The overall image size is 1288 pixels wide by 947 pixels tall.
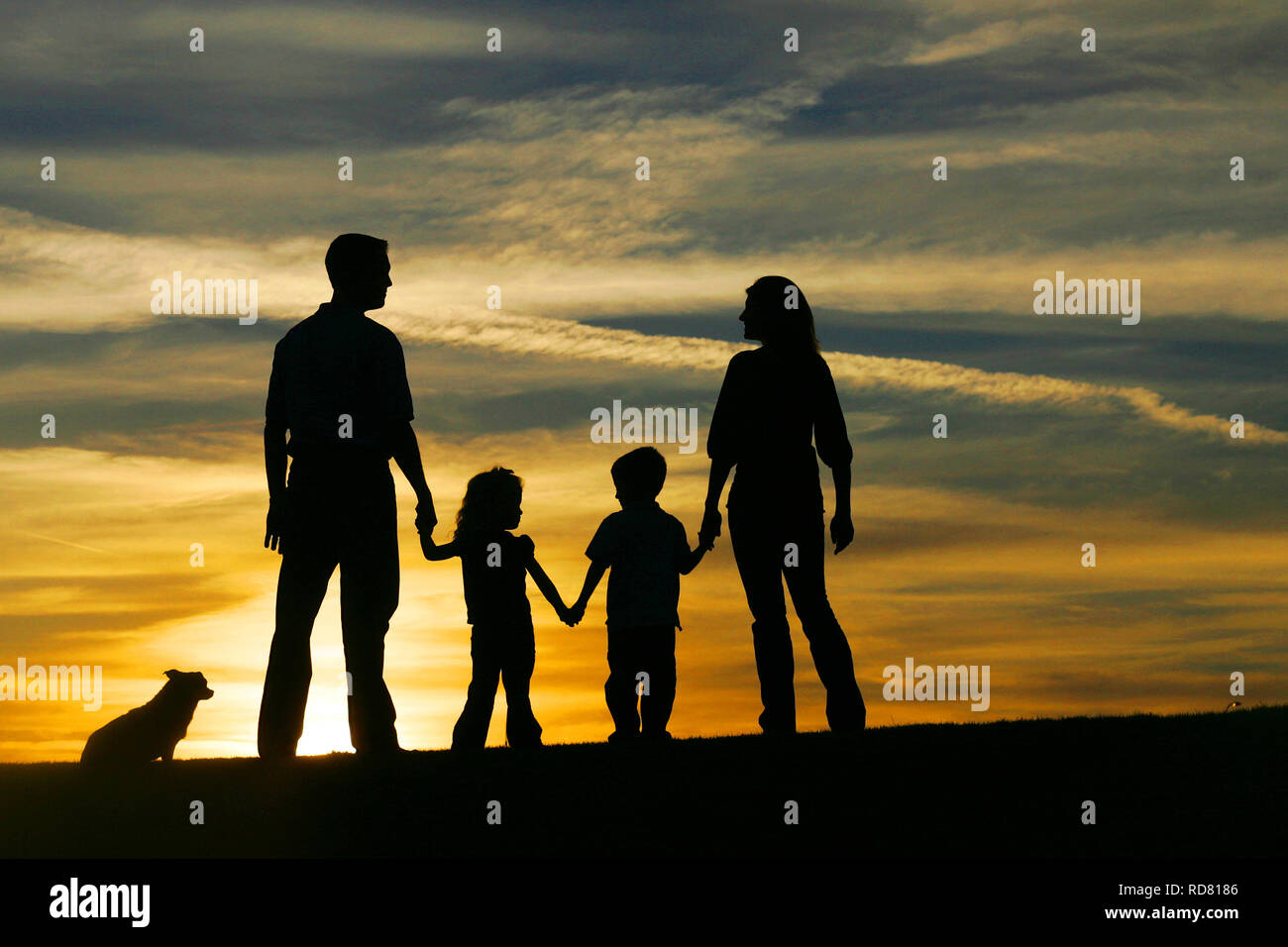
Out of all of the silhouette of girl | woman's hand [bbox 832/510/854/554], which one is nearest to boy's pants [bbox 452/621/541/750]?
the silhouette of girl

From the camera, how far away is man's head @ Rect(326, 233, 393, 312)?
28.8 ft

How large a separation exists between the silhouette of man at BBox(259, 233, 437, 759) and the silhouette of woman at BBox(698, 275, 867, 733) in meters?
2.23

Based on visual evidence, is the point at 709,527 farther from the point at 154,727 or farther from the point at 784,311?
the point at 154,727

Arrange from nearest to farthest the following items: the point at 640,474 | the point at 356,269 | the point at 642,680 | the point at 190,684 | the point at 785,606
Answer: the point at 356,269, the point at 785,606, the point at 642,680, the point at 640,474, the point at 190,684

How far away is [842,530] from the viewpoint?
377 inches

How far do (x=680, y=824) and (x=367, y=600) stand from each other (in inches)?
94.5

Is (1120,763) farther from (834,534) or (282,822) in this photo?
(282,822)

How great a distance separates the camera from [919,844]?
7.17m

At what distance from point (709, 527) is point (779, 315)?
5.06 feet

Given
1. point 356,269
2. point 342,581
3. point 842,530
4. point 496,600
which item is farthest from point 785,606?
point 356,269

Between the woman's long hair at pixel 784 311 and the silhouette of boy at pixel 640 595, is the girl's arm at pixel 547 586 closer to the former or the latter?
the silhouette of boy at pixel 640 595
